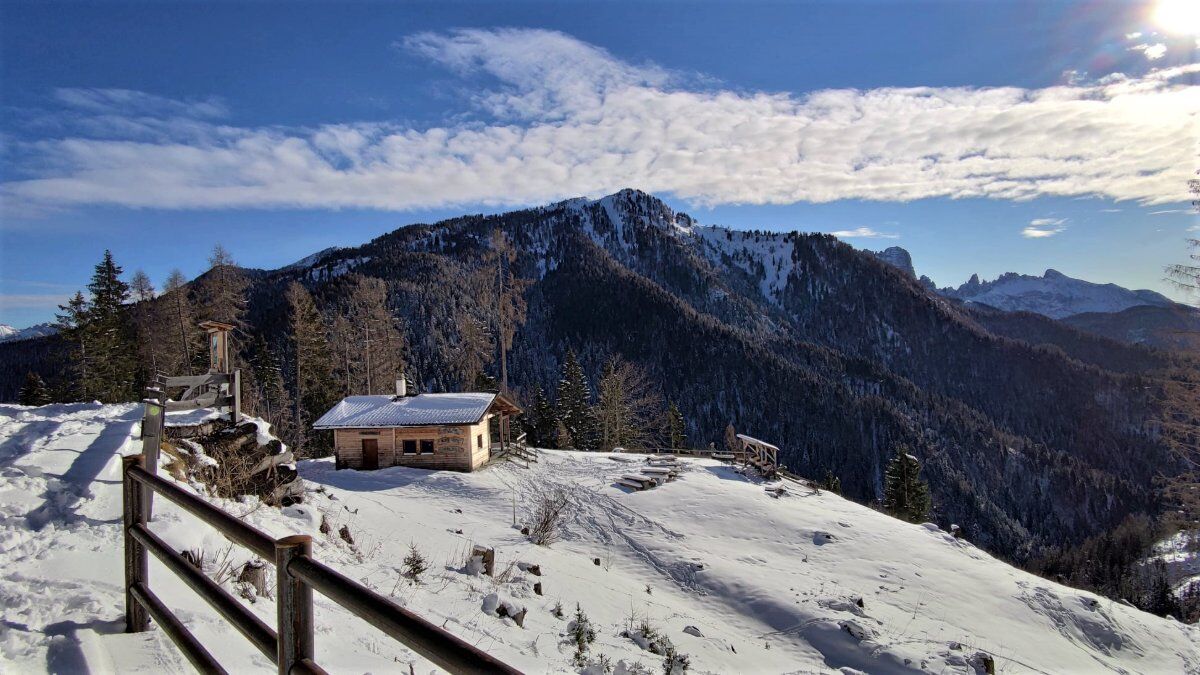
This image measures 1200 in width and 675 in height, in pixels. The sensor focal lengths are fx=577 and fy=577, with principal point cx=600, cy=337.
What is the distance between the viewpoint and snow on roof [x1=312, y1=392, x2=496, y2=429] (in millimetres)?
24859

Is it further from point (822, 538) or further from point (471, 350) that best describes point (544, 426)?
point (822, 538)

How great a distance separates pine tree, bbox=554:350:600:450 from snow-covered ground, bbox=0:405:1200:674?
81.0 ft

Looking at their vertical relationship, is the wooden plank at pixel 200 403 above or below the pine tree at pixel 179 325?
below

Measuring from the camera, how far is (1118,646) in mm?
13789

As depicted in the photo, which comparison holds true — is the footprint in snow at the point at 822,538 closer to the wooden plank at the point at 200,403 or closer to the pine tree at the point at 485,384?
the wooden plank at the point at 200,403

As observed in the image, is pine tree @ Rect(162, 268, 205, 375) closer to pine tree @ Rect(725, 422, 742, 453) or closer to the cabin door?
the cabin door

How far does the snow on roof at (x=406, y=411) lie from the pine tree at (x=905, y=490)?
3182 cm

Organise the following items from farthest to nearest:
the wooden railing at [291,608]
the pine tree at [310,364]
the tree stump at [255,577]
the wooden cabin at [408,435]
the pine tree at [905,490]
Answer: the pine tree at [905,490] < the pine tree at [310,364] < the wooden cabin at [408,435] < the tree stump at [255,577] < the wooden railing at [291,608]

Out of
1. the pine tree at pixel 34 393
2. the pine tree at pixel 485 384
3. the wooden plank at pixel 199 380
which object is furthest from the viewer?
the pine tree at pixel 485 384

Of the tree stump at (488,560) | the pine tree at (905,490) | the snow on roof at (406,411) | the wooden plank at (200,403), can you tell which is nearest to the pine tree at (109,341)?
the snow on roof at (406,411)

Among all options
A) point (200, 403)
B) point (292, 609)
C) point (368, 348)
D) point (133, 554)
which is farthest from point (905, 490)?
point (292, 609)

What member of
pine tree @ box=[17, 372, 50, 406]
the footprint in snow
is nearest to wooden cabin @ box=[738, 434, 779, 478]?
the footprint in snow

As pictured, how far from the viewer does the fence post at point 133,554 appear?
3914 mm

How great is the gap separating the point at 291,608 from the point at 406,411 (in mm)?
24711
